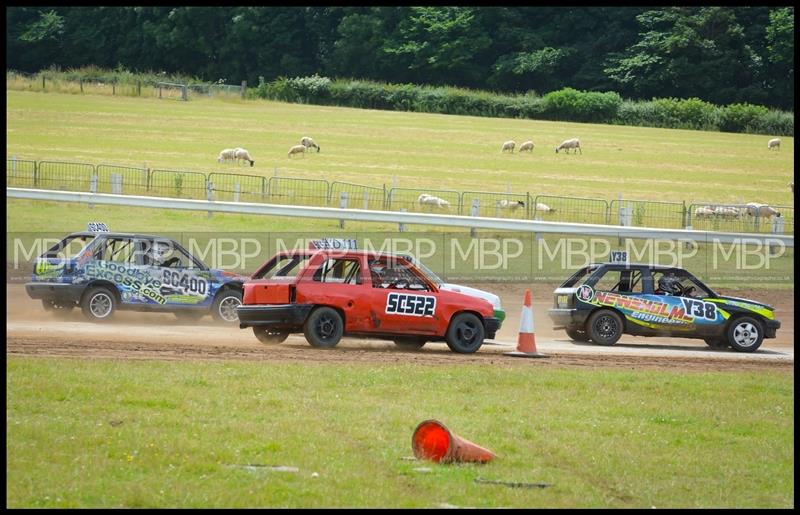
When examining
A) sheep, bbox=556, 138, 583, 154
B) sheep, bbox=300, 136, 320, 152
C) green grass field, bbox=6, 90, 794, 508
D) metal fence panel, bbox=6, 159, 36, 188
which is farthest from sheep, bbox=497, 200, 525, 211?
sheep, bbox=556, 138, 583, 154

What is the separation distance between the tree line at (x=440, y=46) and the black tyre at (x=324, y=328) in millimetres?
63268

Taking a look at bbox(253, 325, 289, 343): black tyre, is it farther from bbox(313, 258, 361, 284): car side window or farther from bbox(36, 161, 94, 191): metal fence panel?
bbox(36, 161, 94, 191): metal fence panel

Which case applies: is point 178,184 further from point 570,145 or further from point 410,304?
point 570,145

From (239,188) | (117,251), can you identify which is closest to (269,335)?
(117,251)

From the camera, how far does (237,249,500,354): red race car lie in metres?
17.7

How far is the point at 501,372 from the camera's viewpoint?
52.2 feet

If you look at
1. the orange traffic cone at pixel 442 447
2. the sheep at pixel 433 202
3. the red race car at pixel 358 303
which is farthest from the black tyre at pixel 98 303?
the sheep at pixel 433 202

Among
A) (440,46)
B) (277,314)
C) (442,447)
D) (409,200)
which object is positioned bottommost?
(442,447)

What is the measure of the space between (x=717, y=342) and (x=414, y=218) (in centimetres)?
1271

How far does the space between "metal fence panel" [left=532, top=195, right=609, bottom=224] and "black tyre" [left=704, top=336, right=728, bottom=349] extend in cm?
1380

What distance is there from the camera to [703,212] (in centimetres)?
3706

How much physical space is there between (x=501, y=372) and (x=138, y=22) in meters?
72.8

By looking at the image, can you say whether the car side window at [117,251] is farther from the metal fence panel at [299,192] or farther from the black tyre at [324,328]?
the metal fence panel at [299,192]

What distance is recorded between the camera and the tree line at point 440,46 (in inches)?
3076
